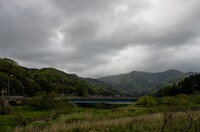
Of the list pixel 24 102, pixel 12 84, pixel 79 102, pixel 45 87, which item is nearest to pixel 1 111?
pixel 24 102

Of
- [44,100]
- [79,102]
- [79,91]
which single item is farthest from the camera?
[79,91]

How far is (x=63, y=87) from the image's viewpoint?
181000mm

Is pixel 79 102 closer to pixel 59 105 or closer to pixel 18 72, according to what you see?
pixel 59 105

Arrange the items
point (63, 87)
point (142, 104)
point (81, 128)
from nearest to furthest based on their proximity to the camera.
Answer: point (81, 128)
point (142, 104)
point (63, 87)

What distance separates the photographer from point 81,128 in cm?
1731

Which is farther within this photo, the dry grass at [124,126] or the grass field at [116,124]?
the dry grass at [124,126]

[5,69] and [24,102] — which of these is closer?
[24,102]

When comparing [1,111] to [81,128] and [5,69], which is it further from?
[5,69]

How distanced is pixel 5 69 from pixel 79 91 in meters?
48.9

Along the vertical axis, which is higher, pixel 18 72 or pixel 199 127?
Answer: pixel 18 72

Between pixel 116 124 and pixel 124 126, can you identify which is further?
pixel 116 124

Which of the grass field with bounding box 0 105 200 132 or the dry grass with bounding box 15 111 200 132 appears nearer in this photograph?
the grass field with bounding box 0 105 200 132

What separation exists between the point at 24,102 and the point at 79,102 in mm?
37691

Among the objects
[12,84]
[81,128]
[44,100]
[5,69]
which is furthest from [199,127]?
[5,69]
